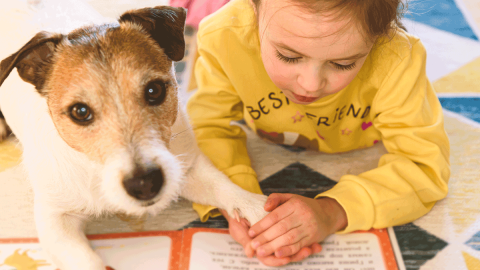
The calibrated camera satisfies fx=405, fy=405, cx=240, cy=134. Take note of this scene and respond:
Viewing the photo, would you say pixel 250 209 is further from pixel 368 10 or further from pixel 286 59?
pixel 368 10

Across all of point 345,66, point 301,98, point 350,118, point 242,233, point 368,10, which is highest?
point 368,10

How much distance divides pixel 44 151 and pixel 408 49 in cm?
97

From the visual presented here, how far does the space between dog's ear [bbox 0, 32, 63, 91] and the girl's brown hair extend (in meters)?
0.53

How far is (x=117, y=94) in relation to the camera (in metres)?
0.81

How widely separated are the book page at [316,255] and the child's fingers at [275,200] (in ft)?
0.42

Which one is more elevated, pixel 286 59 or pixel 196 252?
pixel 286 59

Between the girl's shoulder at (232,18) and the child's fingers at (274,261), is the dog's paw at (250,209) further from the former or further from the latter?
the girl's shoulder at (232,18)

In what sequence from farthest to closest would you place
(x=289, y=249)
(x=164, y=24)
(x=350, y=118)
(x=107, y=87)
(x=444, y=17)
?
(x=444, y=17), (x=350, y=118), (x=289, y=249), (x=164, y=24), (x=107, y=87)

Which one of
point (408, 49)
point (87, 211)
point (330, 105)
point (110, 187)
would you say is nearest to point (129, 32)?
point (110, 187)

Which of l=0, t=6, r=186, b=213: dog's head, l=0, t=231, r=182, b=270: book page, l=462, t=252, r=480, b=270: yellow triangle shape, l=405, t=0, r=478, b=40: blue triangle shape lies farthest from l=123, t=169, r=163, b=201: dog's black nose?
→ l=405, t=0, r=478, b=40: blue triangle shape

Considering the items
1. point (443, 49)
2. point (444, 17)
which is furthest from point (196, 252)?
point (444, 17)

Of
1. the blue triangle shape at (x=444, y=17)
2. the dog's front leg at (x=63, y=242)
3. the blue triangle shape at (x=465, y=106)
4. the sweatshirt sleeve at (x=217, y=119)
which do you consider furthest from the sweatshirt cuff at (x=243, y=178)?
Answer: the blue triangle shape at (x=444, y=17)

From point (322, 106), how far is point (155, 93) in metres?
0.56

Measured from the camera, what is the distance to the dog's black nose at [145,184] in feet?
2.62
